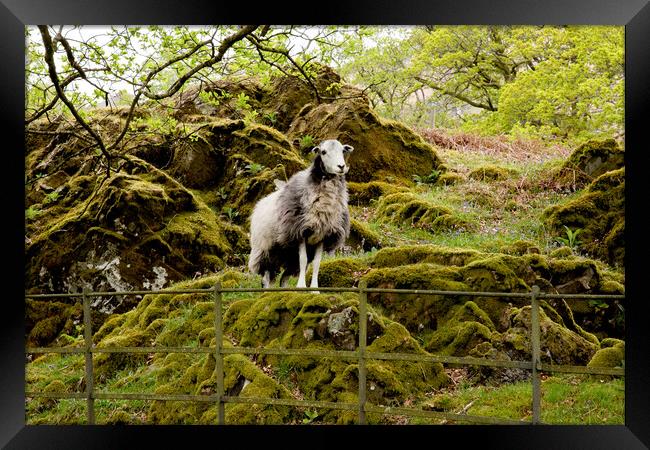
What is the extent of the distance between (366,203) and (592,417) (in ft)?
9.04

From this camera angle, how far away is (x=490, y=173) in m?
5.94

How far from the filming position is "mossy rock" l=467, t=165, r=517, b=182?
5879 mm

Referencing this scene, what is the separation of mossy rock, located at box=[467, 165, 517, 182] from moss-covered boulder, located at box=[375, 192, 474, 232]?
0.56m

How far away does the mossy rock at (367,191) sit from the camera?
5.93 meters

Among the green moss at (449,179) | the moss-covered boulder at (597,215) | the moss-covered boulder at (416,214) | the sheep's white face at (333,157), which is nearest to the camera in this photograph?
the sheep's white face at (333,157)

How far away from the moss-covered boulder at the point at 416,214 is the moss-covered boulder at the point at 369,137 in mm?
351

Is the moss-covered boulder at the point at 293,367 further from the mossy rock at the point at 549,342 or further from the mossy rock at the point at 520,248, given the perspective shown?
the mossy rock at the point at 520,248

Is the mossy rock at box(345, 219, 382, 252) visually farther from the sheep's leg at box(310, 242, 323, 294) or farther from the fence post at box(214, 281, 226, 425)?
the fence post at box(214, 281, 226, 425)

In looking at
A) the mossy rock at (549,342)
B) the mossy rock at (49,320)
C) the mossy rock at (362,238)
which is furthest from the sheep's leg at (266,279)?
the mossy rock at (549,342)

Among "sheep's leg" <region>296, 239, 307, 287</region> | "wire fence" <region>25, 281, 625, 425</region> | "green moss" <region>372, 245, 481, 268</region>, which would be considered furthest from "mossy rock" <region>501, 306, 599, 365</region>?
"sheep's leg" <region>296, 239, 307, 287</region>

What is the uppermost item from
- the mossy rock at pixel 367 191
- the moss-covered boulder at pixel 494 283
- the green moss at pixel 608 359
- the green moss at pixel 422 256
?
the mossy rock at pixel 367 191

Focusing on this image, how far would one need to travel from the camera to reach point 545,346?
14.1 ft
